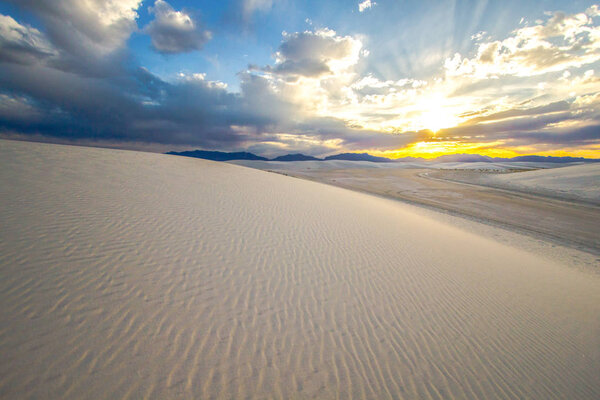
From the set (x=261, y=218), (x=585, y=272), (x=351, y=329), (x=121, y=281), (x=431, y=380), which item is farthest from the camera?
(x=261, y=218)

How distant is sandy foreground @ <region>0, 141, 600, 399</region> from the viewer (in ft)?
7.89

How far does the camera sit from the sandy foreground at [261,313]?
7.89 feet

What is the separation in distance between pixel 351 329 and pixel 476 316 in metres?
2.37

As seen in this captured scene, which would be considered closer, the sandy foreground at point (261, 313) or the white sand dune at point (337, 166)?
the sandy foreground at point (261, 313)

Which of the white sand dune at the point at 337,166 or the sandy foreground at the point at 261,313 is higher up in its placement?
the white sand dune at the point at 337,166

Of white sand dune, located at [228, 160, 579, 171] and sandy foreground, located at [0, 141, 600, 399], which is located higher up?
white sand dune, located at [228, 160, 579, 171]

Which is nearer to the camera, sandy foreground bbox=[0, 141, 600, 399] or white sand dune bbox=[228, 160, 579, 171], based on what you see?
sandy foreground bbox=[0, 141, 600, 399]

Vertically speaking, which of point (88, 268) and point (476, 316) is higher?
point (88, 268)

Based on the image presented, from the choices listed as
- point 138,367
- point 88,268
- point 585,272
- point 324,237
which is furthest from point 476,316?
point 88,268

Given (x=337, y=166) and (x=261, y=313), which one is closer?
(x=261, y=313)

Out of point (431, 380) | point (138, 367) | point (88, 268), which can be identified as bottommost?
point (431, 380)

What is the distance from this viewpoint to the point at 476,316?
3.85 meters

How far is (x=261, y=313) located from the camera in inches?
132

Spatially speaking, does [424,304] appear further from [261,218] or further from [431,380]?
[261,218]
